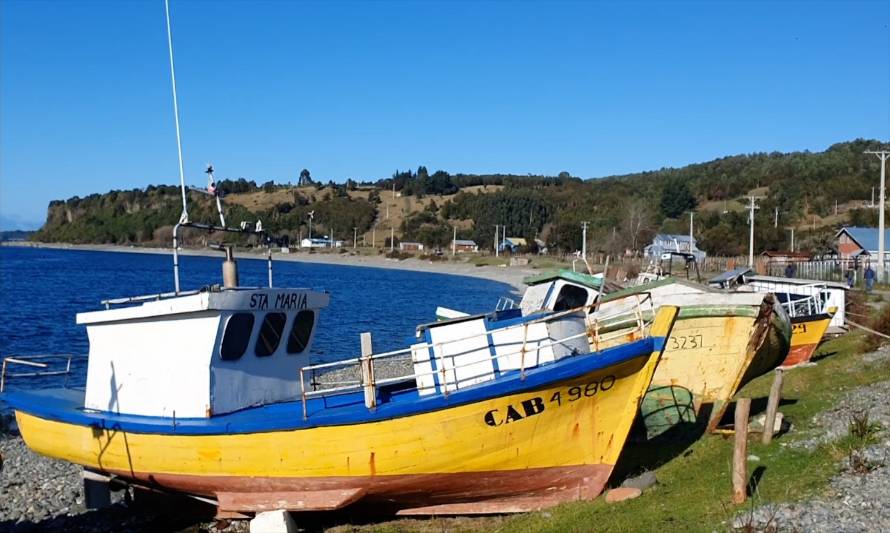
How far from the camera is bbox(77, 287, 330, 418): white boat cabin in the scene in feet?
40.2

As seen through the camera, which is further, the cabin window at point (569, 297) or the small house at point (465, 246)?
the small house at point (465, 246)

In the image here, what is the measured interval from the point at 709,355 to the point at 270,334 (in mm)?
8357

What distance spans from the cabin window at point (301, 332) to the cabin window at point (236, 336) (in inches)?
38.3

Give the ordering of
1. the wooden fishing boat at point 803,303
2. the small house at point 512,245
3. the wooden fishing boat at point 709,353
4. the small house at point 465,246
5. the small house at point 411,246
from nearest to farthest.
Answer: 1. the wooden fishing boat at point 709,353
2. the wooden fishing boat at point 803,303
3. the small house at point 512,245
4. the small house at point 465,246
5. the small house at point 411,246

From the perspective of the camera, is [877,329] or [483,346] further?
[877,329]

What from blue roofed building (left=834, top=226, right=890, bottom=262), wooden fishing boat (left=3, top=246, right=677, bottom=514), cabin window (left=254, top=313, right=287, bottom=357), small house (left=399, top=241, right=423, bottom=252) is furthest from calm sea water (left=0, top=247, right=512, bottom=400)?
small house (left=399, top=241, right=423, bottom=252)

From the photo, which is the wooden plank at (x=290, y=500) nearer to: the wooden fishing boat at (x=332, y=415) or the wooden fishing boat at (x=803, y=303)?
the wooden fishing boat at (x=332, y=415)

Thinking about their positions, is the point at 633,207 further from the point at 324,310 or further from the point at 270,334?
the point at 270,334

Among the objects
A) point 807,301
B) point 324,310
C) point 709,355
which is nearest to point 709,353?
point 709,355

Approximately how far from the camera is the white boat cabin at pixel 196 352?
12.2 m

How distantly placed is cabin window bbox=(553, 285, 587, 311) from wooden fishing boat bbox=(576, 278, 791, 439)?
1760 mm

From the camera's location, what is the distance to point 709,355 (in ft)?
52.4

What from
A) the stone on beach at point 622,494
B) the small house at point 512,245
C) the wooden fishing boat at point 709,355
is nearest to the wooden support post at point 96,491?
the stone on beach at point 622,494

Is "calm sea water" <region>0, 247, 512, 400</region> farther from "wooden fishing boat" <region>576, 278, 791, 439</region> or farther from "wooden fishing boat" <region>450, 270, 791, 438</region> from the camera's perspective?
"wooden fishing boat" <region>576, 278, 791, 439</region>
